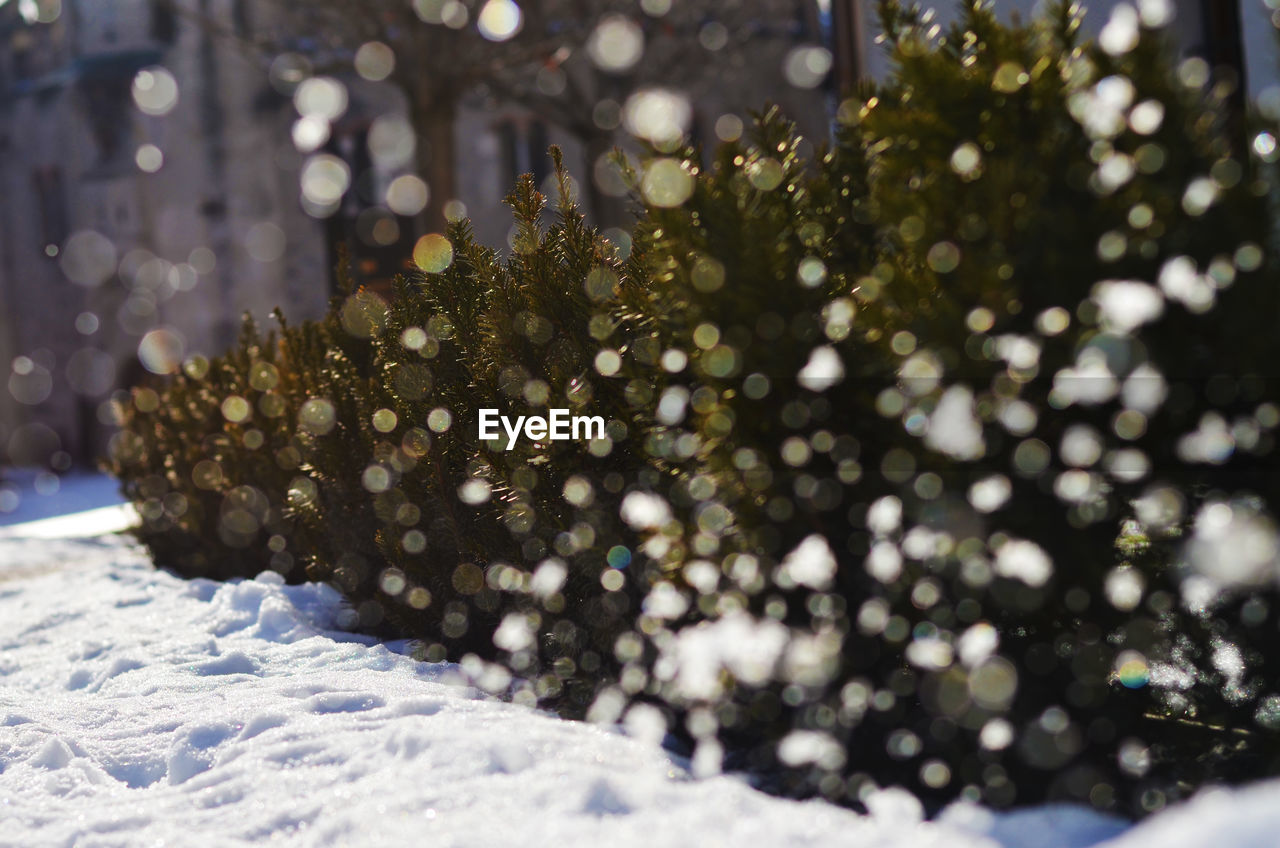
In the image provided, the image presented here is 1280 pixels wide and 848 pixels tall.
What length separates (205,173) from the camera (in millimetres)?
19812

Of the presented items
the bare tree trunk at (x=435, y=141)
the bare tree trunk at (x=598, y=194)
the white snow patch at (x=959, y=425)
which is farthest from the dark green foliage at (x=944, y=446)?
the bare tree trunk at (x=598, y=194)

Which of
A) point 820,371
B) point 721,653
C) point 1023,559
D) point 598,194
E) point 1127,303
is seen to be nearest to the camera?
point 1127,303

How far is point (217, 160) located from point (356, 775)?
19756 millimetres

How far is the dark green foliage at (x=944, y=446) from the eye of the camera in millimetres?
1977

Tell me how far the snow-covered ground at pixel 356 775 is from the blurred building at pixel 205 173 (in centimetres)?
1485

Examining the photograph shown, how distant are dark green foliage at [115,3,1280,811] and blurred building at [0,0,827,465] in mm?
15887

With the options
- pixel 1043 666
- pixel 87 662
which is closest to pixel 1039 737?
pixel 1043 666

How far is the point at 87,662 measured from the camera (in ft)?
13.8

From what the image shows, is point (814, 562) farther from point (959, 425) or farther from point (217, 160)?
point (217, 160)

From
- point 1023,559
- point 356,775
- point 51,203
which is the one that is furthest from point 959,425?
point 51,203

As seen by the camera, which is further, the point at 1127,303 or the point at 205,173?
the point at 205,173

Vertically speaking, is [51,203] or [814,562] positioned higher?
[51,203]

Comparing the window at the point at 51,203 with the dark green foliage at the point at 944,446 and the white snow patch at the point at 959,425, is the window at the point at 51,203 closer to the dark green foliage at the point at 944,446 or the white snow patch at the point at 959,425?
the dark green foliage at the point at 944,446

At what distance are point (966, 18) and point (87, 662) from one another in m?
4.05
